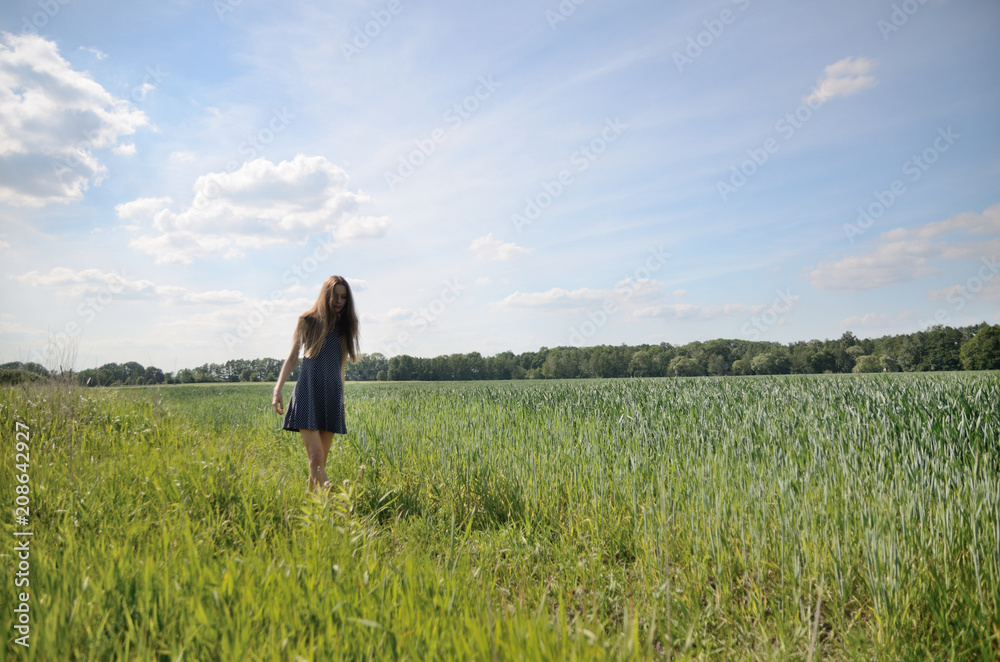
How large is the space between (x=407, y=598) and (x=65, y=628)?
1399mm

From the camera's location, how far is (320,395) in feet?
16.1

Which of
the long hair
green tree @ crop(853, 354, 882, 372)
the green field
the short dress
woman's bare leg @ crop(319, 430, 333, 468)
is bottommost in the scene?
green tree @ crop(853, 354, 882, 372)

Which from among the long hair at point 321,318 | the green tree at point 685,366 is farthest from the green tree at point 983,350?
the long hair at point 321,318

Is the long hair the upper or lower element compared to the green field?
upper

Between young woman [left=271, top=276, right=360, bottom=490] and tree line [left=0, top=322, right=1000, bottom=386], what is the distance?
195ft

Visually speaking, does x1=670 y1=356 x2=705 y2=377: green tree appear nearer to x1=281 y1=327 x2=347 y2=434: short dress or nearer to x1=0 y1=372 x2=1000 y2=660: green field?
x1=0 y1=372 x2=1000 y2=660: green field

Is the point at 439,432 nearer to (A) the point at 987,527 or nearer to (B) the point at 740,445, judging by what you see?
(B) the point at 740,445

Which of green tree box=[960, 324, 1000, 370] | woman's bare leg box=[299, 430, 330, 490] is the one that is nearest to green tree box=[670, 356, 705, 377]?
green tree box=[960, 324, 1000, 370]

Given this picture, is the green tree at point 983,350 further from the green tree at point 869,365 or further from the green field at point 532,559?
the green field at point 532,559

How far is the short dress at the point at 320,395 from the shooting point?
4.82 m

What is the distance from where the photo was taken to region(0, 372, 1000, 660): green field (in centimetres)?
203

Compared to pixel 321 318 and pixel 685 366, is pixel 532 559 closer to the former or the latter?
pixel 321 318

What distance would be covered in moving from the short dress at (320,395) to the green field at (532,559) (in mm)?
632

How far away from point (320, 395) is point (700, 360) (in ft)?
258
